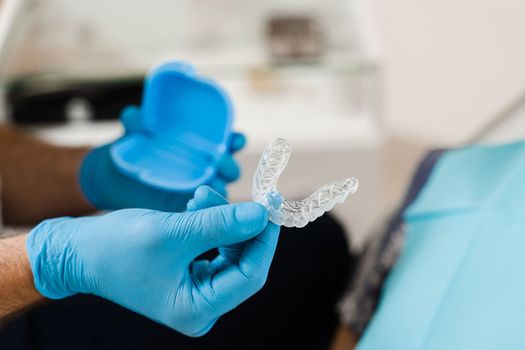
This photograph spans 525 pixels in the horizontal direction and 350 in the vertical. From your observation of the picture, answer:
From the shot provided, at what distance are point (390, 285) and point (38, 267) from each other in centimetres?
56

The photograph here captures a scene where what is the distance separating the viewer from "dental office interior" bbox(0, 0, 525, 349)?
53.6 inches

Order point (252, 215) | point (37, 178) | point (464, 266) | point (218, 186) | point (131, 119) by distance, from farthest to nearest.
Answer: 1. point (37, 178)
2. point (131, 119)
3. point (218, 186)
4. point (464, 266)
5. point (252, 215)

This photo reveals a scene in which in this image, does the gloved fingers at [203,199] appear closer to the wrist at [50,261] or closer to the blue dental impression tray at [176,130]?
the wrist at [50,261]

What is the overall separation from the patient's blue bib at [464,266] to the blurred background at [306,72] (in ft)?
0.96

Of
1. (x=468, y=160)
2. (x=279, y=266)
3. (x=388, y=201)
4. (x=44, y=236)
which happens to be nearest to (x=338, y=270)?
(x=279, y=266)

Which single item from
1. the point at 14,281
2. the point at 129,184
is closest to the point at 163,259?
the point at 14,281

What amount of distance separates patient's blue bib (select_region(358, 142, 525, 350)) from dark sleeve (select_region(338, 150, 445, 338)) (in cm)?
5

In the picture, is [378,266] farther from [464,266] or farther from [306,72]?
[306,72]

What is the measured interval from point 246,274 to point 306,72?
865 millimetres

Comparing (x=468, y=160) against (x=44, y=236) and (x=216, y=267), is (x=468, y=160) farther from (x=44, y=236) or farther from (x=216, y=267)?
(x=44, y=236)

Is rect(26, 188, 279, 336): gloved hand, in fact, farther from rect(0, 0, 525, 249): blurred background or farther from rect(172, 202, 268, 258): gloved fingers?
rect(0, 0, 525, 249): blurred background

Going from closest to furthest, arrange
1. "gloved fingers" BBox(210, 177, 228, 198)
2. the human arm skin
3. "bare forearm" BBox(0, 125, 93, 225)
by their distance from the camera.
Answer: "gloved fingers" BBox(210, 177, 228, 198), the human arm skin, "bare forearm" BBox(0, 125, 93, 225)

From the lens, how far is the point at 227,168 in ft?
3.16

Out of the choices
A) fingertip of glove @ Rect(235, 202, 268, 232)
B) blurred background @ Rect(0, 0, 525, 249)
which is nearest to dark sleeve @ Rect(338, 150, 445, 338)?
blurred background @ Rect(0, 0, 525, 249)
